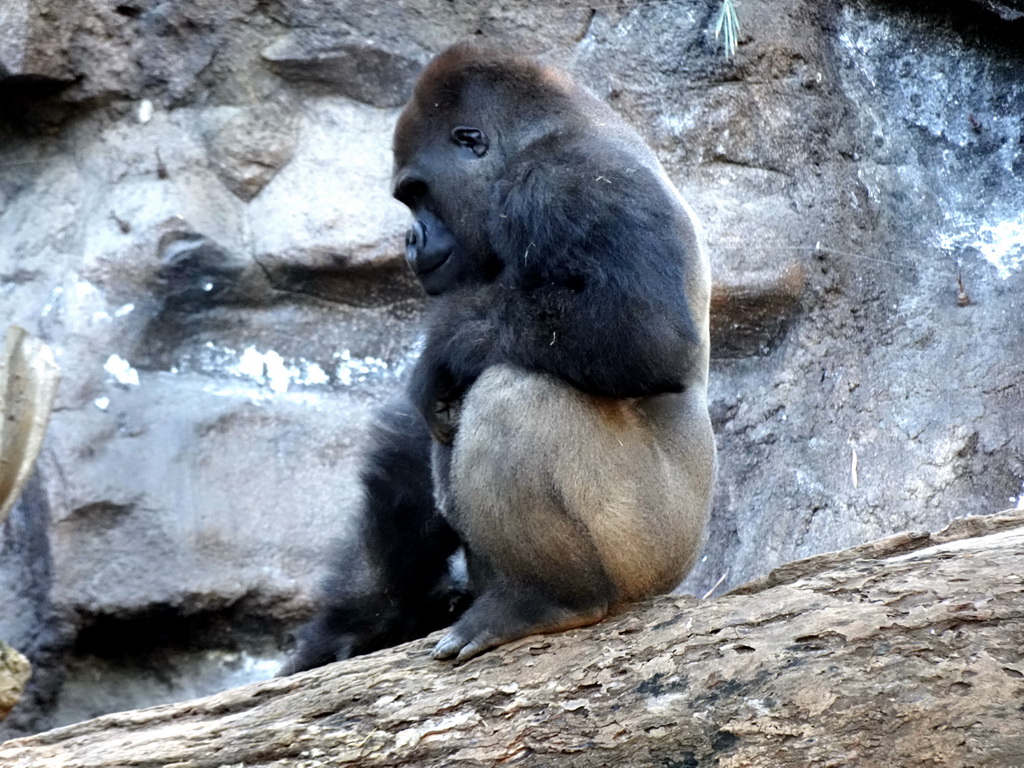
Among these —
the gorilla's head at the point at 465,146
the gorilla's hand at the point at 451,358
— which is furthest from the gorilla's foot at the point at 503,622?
the gorilla's head at the point at 465,146

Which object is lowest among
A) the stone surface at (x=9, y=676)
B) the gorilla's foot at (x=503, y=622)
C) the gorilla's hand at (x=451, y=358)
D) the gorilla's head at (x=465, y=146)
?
the stone surface at (x=9, y=676)

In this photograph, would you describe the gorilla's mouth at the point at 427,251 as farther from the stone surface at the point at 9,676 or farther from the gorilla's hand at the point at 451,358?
the stone surface at the point at 9,676

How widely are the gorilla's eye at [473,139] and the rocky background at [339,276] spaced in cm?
175

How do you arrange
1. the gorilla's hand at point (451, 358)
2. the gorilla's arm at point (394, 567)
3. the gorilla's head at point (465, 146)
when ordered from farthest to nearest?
the gorilla's arm at point (394, 567)
the gorilla's head at point (465, 146)
the gorilla's hand at point (451, 358)

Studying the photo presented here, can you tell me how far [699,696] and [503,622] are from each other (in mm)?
545

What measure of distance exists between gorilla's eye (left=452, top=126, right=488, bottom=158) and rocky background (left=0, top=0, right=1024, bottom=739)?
175cm

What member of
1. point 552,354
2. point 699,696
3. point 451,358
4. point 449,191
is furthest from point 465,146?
point 699,696

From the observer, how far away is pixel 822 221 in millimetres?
5512

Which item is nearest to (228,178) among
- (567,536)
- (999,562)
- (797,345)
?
(797,345)

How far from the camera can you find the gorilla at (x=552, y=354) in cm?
296

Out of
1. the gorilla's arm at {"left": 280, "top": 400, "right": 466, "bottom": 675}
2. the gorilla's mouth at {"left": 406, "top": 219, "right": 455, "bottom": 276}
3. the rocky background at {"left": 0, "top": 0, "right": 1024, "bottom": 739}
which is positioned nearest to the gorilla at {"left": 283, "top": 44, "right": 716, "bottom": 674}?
the gorilla's mouth at {"left": 406, "top": 219, "right": 455, "bottom": 276}

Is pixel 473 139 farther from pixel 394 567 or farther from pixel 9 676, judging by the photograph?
pixel 9 676

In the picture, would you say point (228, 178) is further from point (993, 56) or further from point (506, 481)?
point (993, 56)

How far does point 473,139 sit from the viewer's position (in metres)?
3.59
